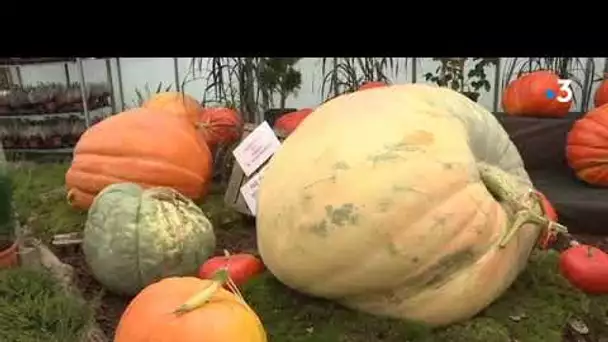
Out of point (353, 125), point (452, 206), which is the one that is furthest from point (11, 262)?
point (452, 206)

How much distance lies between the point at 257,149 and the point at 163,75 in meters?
2.57

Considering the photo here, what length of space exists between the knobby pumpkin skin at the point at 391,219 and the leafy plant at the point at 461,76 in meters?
1.72

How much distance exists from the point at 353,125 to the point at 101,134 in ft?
2.38

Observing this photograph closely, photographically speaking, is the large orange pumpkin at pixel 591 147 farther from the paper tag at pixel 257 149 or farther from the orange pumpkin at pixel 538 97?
the paper tag at pixel 257 149

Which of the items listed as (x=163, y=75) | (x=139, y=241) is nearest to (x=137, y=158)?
(x=139, y=241)

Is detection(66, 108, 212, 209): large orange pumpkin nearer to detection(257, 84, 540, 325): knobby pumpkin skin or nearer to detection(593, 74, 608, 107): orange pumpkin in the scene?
detection(257, 84, 540, 325): knobby pumpkin skin

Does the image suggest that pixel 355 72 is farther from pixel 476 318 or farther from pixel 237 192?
pixel 476 318

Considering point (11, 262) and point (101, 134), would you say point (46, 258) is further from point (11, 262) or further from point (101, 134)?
point (101, 134)

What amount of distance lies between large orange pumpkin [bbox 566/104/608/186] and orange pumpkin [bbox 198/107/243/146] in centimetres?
94

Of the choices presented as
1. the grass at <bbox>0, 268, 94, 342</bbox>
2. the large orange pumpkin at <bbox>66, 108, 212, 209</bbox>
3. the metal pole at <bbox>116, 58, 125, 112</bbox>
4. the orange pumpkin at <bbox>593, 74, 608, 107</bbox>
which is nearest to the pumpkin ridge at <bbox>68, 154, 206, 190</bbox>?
the large orange pumpkin at <bbox>66, 108, 212, 209</bbox>

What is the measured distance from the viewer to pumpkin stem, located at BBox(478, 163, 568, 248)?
861 millimetres

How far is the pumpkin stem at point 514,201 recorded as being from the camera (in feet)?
2.82

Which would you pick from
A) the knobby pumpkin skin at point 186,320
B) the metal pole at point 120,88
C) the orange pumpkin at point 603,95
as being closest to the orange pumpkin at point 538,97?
the orange pumpkin at point 603,95

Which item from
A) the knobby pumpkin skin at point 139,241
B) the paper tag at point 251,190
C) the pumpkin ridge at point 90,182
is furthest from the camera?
the pumpkin ridge at point 90,182
